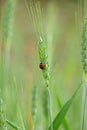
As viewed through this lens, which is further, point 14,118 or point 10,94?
point 10,94

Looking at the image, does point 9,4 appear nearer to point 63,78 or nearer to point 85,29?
point 85,29

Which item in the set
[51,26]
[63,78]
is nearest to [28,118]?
A: [51,26]

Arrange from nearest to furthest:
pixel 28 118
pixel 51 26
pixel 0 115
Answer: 1. pixel 0 115
2. pixel 28 118
3. pixel 51 26

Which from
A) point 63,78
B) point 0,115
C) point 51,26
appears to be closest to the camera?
point 0,115

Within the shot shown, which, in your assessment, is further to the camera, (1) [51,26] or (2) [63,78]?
(2) [63,78]

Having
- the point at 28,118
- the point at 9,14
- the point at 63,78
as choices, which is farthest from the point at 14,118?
the point at 63,78

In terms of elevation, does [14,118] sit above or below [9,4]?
below

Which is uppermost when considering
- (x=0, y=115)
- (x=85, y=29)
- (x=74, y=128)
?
(x=85, y=29)

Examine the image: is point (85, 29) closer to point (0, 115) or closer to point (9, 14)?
point (0, 115)

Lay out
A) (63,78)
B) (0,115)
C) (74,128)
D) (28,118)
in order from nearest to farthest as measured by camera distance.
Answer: (0,115) → (28,118) → (74,128) → (63,78)
